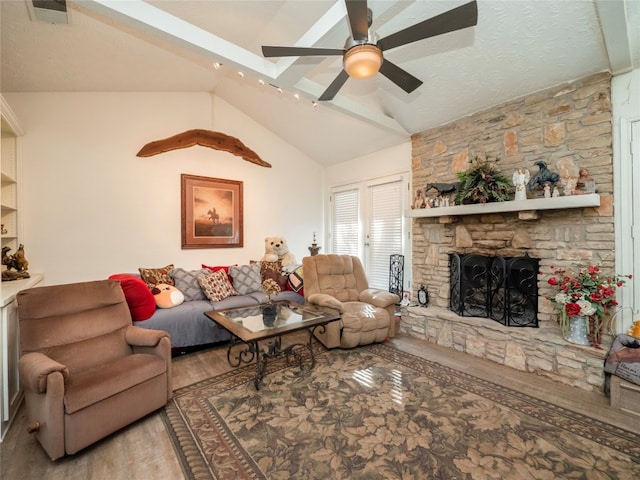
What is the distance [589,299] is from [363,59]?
276cm

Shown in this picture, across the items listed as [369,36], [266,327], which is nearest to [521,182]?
[369,36]

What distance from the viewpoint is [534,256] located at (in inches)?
121

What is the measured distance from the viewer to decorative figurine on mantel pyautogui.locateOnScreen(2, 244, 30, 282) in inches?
110

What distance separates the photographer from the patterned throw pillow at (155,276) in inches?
140

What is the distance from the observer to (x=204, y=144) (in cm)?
444

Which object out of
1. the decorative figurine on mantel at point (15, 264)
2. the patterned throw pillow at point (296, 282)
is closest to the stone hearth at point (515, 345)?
the patterned throw pillow at point (296, 282)

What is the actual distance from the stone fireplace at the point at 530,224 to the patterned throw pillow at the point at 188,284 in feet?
9.01

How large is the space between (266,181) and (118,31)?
9.24ft

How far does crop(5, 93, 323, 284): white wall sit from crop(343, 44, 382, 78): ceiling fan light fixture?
10.8ft

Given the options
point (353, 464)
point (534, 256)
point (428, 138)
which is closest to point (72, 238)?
point (353, 464)

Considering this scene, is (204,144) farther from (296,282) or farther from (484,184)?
(484,184)

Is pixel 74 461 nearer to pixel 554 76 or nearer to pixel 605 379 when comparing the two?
pixel 605 379

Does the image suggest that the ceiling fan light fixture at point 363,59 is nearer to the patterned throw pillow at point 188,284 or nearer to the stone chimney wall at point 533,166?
the stone chimney wall at point 533,166

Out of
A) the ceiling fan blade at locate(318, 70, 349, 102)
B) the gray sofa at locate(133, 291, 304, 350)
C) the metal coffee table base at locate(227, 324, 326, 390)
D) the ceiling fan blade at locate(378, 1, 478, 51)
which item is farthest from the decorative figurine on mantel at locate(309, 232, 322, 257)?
the ceiling fan blade at locate(378, 1, 478, 51)
